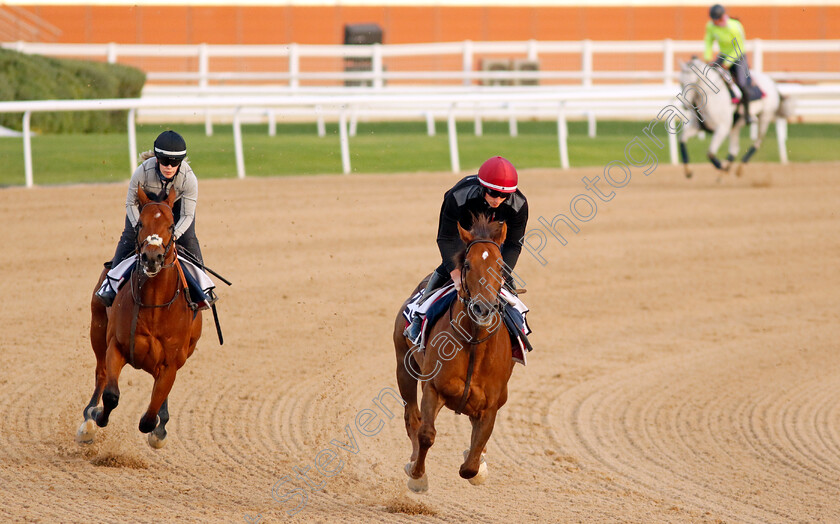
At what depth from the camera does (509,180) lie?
18.2 feet

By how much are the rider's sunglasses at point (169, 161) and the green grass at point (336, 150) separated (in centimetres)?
604

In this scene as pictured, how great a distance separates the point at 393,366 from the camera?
877 centimetres

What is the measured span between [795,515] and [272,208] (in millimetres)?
8846

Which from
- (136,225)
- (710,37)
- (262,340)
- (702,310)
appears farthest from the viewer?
(710,37)

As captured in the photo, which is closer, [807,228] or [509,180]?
[509,180]

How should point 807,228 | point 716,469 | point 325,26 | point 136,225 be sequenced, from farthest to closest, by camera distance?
point 325,26
point 807,228
point 716,469
point 136,225

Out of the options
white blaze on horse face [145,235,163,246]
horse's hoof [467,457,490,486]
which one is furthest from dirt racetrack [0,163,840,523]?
white blaze on horse face [145,235,163,246]

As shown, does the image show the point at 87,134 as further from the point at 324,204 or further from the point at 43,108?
the point at 324,204

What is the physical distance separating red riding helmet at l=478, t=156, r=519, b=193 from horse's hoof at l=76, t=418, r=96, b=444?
2.85 m

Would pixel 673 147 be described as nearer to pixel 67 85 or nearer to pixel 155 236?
pixel 67 85

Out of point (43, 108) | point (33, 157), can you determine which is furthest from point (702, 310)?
point (33, 157)

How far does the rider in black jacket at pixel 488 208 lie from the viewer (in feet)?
18.2

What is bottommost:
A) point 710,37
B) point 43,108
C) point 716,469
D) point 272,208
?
point 716,469

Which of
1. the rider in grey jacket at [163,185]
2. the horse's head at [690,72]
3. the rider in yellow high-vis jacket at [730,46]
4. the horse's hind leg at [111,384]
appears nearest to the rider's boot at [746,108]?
the rider in yellow high-vis jacket at [730,46]
